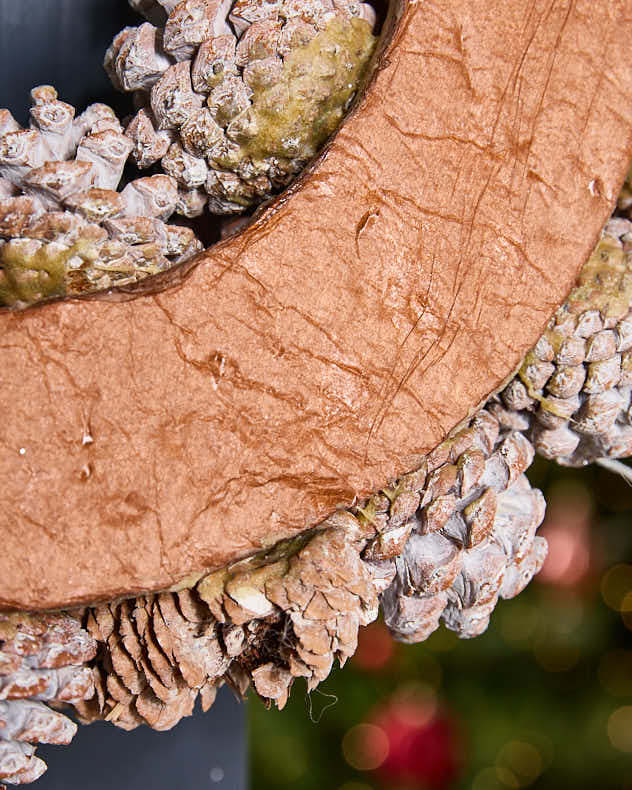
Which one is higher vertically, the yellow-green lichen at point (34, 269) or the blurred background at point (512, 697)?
the yellow-green lichen at point (34, 269)

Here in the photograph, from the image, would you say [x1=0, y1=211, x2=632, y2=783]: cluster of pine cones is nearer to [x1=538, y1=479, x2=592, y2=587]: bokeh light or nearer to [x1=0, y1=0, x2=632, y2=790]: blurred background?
[x1=0, y1=0, x2=632, y2=790]: blurred background

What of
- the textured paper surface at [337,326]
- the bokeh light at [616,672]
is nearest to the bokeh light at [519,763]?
the bokeh light at [616,672]

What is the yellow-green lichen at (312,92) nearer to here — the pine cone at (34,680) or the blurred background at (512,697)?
the pine cone at (34,680)

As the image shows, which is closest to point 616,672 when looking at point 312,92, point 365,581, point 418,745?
point 418,745

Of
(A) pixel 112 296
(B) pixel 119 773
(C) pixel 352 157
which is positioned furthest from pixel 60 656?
(B) pixel 119 773

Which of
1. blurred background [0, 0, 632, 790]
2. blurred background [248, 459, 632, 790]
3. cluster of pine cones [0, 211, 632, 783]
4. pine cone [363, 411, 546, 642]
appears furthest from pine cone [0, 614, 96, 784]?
blurred background [248, 459, 632, 790]

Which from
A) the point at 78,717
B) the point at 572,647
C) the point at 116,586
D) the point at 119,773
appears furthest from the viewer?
the point at 572,647

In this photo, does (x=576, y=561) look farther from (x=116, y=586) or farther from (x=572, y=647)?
(x=116, y=586)
